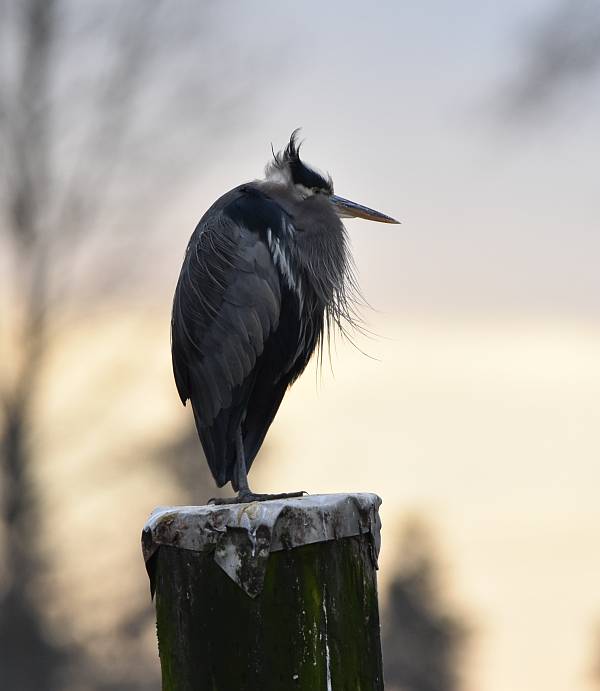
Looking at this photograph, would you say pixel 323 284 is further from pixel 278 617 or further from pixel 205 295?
pixel 278 617

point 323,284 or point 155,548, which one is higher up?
point 323,284

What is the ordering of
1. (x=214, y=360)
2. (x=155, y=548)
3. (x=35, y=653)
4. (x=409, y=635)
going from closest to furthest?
(x=155, y=548) < (x=214, y=360) < (x=35, y=653) < (x=409, y=635)

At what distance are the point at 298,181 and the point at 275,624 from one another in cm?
273

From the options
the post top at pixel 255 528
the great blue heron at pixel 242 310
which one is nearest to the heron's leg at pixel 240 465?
the great blue heron at pixel 242 310

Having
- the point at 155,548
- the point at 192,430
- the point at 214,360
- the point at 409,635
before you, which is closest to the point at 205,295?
the point at 214,360

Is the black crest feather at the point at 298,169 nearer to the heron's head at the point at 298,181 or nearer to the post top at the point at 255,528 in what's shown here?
the heron's head at the point at 298,181

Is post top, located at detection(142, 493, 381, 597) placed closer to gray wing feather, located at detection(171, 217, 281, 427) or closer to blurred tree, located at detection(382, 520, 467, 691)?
gray wing feather, located at detection(171, 217, 281, 427)

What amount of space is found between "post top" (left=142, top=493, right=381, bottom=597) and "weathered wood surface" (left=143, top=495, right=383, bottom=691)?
2cm

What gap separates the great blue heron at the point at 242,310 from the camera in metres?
5.22

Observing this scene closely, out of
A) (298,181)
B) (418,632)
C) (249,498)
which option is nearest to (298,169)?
(298,181)

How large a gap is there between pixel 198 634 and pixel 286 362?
2133 mm

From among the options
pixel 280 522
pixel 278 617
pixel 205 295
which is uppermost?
pixel 205 295

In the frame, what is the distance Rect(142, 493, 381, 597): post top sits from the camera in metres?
3.33

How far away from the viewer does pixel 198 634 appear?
3.35m
